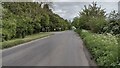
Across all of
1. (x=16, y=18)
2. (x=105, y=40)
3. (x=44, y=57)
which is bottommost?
(x=44, y=57)

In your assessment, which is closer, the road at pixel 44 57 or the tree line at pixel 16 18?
the road at pixel 44 57

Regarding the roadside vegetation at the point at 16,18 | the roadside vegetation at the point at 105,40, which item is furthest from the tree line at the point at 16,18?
the roadside vegetation at the point at 105,40

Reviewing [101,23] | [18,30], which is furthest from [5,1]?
[101,23]

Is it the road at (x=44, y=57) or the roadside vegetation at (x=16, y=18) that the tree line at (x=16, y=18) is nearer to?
the roadside vegetation at (x=16, y=18)

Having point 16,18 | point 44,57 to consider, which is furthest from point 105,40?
point 16,18

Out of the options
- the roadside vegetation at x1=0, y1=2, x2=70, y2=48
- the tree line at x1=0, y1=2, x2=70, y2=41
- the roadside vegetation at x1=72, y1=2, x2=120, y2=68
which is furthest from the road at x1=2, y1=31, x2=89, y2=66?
the tree line at x1=0, y1=2, x2=70, y2=41

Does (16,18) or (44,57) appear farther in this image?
(16,18)

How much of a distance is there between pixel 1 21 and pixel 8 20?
319 cm

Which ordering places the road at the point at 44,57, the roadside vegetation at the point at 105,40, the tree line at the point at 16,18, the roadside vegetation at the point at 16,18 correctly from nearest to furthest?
the roadside vegetation at the point at 105,40, the road at the point at 44,57, the roadside vegetation at the point at 16,18, the tree line at the point at 16,18

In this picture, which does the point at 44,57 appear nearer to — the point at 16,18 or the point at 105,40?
the point at 105,40

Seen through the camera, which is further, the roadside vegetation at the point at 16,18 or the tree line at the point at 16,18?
the tree line at the point at 16,18

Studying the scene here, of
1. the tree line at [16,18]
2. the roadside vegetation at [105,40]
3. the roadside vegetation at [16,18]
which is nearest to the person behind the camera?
the roadside vegetation at [105,40]

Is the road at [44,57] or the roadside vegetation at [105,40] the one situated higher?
the roadside vegetation at [105,40]

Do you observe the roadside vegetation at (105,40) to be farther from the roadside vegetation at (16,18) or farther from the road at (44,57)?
the roadside vegetation at (16,18)
